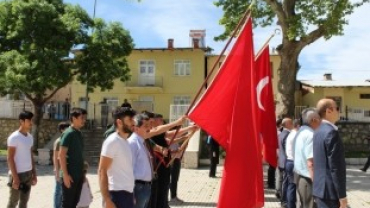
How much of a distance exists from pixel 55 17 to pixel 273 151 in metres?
18.9

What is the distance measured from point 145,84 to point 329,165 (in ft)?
117

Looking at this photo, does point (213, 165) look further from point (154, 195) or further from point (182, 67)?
point (182, 67)

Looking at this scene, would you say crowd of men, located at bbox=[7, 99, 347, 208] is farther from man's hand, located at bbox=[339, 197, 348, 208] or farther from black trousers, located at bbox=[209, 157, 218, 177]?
black trousers, located at bbox=[209, 157, 218, 177]

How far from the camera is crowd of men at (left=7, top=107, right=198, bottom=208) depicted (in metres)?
5.31

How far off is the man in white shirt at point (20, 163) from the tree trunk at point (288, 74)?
1323 cm

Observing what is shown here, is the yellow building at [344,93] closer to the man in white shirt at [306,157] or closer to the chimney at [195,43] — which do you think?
the chimney at [195,43]

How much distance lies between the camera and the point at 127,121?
5.36 m

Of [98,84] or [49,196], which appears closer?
[49,196]

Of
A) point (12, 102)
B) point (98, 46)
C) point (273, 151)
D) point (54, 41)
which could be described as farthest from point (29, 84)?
point (273, 151)

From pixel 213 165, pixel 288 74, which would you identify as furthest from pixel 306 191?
pixel 288 74

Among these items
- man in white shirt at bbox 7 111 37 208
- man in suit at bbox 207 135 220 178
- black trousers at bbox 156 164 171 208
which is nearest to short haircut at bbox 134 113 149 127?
man in white shirt at bbox 7 111 37 208

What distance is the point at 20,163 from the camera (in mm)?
7254

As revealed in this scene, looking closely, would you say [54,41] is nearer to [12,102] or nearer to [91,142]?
[91,142]

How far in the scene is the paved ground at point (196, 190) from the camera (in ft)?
36.1
